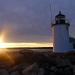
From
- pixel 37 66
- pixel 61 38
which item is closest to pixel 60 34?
pixel 61 38

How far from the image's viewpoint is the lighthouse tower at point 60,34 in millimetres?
20594

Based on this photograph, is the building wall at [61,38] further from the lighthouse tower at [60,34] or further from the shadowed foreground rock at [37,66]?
the shadowed foreground rock at [37,66]

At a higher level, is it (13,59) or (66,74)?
(13,59)

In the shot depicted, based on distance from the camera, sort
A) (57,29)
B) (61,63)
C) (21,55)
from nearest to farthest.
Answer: (61,63)
(21,55)
(57,29)

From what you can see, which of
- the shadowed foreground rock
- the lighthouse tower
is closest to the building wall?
the lighthouse tower

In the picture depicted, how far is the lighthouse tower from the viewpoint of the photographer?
2059 centimetres

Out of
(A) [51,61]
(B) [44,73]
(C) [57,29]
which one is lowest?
(B) [44,73]

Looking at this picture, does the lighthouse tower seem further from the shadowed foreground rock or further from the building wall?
the shadowed foreground rock

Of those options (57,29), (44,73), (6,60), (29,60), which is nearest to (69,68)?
(44,73)

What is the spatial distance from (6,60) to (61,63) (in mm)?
2551

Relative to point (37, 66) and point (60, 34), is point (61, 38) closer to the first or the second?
point (60, 34)

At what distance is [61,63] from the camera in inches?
465

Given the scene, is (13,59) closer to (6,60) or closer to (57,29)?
(6,60)

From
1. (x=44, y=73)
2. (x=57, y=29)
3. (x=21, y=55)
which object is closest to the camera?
(x=44, y=73)
